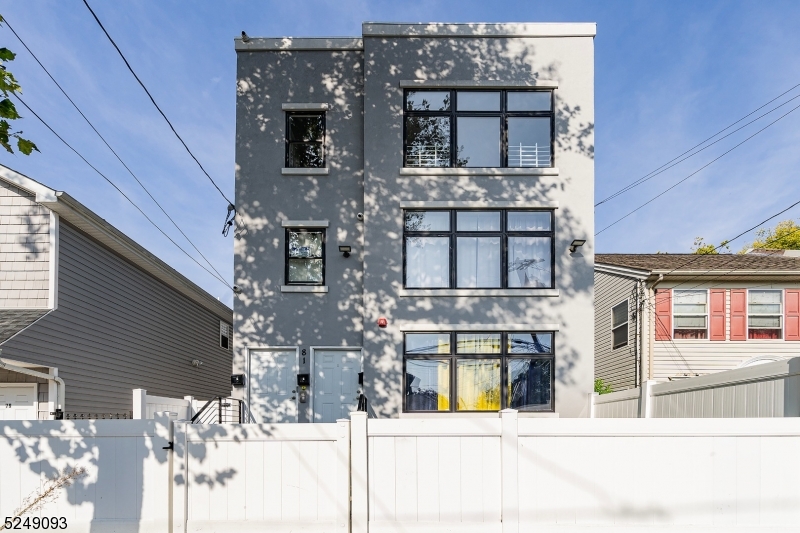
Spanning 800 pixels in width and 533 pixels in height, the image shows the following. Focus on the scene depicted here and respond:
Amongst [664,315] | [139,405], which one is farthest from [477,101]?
[664,315]

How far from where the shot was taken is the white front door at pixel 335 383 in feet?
37.1

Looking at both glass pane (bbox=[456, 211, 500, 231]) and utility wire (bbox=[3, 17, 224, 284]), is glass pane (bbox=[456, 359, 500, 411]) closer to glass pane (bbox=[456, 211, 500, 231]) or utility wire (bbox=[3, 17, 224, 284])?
glass pane (bbox=[456, 211, 500, 231])

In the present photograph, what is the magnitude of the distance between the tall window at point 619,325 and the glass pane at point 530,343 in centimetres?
726

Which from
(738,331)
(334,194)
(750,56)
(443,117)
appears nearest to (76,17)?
(334,194)

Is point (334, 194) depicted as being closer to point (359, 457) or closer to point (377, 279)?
point (377, 279)

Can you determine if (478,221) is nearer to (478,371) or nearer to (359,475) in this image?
(478,371)

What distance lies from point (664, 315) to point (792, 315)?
139 inches

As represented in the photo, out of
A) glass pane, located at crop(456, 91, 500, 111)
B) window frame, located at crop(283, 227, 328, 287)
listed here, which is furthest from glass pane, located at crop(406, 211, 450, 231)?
glass pane, located at crop(456, 91, 500, 111)

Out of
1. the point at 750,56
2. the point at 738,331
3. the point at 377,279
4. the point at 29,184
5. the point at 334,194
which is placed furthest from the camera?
the point at 750,56

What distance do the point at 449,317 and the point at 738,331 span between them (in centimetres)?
986

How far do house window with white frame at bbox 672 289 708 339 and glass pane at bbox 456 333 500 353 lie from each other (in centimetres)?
775

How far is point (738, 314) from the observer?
53.1 feet

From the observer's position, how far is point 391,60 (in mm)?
11391

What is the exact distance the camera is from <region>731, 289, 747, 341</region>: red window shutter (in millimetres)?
16156
